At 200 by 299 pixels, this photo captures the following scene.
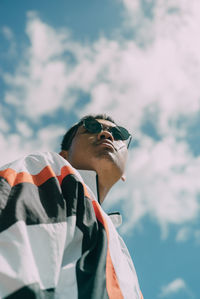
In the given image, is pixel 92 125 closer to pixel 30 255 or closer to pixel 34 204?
pixel 34 204

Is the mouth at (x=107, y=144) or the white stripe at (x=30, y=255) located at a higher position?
the mouth at (x=107, y=144)

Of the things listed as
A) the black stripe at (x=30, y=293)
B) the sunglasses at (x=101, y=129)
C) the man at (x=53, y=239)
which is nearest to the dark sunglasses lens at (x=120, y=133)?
the sunglasses at (x=101, y=129)

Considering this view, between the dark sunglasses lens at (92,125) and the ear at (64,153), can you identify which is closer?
the dark sunglasses lens at (92,125)

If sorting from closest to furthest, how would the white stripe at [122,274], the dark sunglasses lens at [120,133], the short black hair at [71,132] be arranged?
the white stripe at [122,274] → the dark sunglasses lens at [120,133] → the short black hair at [71,132]

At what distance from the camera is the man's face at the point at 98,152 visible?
3.65m

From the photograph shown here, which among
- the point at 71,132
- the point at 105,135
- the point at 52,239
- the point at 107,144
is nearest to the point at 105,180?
the point at 107,144

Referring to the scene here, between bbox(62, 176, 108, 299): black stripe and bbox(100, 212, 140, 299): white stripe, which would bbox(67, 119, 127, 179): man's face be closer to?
bbox(100, 212, 140, 299): white stripe

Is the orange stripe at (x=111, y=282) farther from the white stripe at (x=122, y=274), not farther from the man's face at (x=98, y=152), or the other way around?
the man's face at (x=98, y=152)

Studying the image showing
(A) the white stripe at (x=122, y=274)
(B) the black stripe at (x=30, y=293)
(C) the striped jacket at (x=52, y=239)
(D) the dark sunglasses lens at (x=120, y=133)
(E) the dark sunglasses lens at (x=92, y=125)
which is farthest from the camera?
(D) the dark sunglasses lens at (x=120, y=133)

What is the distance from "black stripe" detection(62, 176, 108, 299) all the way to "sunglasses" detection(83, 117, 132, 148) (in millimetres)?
2279

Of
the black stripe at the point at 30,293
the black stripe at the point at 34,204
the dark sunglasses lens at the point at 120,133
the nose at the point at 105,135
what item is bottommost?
the black stripe at the point at 30,293

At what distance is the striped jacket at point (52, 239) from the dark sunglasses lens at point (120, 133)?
2.30 metres

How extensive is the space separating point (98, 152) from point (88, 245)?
2005 millimetres

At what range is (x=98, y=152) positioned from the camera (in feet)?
12.2
